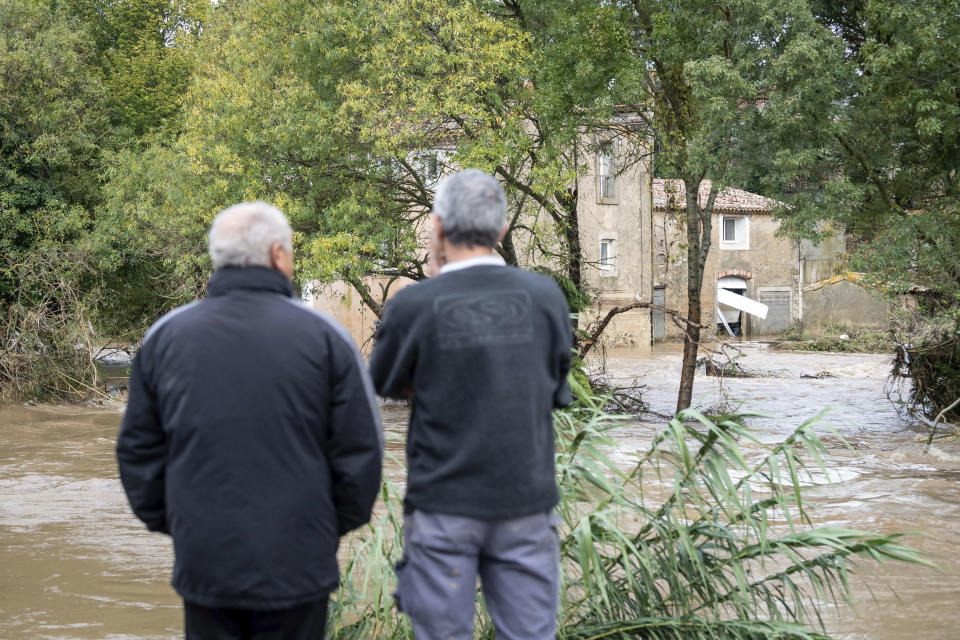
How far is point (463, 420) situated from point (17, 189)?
22.0 metres

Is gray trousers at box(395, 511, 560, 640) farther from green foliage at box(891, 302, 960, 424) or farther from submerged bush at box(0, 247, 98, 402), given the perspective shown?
submerged bush at box(0, 247, 98, 402)

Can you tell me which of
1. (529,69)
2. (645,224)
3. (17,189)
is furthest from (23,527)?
(645,224)

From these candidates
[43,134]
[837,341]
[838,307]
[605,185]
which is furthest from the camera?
[838,307]

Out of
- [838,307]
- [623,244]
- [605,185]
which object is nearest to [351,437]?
[605,185]

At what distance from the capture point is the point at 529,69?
16141mm

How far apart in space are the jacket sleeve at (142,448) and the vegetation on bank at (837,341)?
3359 centimetres

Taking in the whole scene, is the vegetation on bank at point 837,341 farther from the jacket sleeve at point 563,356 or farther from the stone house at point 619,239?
the jacket sleeve at point 563,356

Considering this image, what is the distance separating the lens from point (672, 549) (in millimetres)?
4535

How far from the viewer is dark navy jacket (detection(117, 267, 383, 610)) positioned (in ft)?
8.53

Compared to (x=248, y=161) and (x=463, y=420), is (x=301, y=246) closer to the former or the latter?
(x=248, y=161)

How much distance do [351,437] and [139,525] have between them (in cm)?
815

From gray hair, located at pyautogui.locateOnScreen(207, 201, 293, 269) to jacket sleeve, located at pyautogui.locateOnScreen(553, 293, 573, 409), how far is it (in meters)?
0.83

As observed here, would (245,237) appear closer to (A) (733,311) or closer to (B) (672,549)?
(B) (672,549)

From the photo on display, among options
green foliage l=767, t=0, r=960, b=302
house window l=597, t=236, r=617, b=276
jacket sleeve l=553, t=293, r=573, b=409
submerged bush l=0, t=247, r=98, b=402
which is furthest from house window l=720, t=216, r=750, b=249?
jacket sleeve l=553, t=293, r=573, b=409
